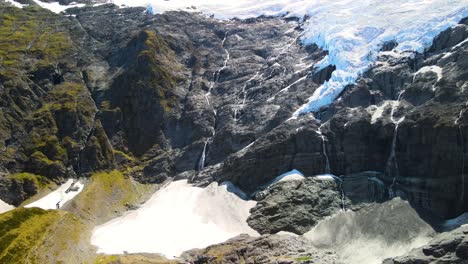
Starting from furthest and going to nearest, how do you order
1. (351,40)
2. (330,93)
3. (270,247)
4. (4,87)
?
(4,87) < (351,40) < (330,93) < (270,247)

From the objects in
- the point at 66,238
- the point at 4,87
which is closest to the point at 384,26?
the point at 66,238

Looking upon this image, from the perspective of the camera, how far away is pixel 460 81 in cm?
11000

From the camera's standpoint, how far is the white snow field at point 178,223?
107500 millimetres

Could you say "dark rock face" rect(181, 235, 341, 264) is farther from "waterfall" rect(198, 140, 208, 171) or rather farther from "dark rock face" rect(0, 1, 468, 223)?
"waterfall" rect(198, 140, 208, 171)

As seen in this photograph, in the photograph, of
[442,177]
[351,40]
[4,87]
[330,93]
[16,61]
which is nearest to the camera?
[442,177]

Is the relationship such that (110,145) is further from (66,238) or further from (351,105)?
(351,105)

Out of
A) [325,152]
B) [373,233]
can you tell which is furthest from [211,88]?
[373,233]

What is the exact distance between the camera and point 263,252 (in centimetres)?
9381

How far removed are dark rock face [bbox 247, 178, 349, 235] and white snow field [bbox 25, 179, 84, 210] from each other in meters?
45.5

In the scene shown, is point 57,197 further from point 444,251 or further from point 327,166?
point 444,251

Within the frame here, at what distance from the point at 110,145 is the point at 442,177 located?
291ft

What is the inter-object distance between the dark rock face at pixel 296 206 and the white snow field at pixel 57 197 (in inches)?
1791

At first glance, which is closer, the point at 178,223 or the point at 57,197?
the point at 178,223

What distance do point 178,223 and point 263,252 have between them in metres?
28.8
